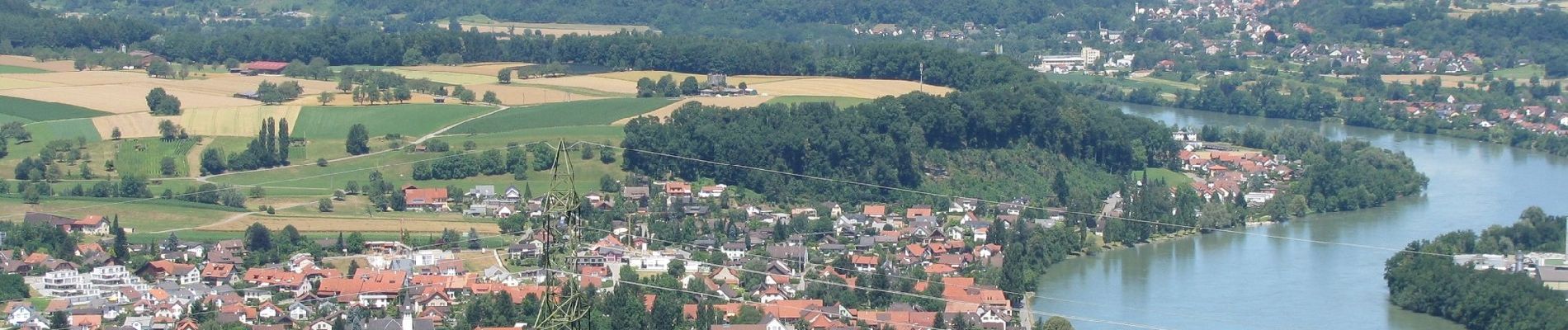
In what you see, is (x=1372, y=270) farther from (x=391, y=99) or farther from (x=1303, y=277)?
(x=391, y=99)

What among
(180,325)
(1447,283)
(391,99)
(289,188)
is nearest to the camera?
(180,325)

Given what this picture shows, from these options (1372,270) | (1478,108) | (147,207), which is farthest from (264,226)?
(1478,108)

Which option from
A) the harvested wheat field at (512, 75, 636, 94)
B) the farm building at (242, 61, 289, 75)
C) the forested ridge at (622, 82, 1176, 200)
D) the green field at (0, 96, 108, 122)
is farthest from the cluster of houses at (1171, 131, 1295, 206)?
the green field at (0, 96, 108, 122)

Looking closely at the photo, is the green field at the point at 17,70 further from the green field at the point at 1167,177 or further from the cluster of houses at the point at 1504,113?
the cluster of houses at the point at 1504,113

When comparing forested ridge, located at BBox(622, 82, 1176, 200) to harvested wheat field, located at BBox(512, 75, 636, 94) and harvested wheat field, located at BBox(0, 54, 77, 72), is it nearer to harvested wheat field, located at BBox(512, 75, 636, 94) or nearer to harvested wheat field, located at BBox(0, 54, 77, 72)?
harvested wheat field, located at BBox(512, 75, 636, 94)

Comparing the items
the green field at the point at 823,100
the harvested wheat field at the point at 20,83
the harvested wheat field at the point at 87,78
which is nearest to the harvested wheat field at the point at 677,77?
the green field at the point at 823,100

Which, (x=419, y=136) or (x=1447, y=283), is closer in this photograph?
(x=1447, y=283)
